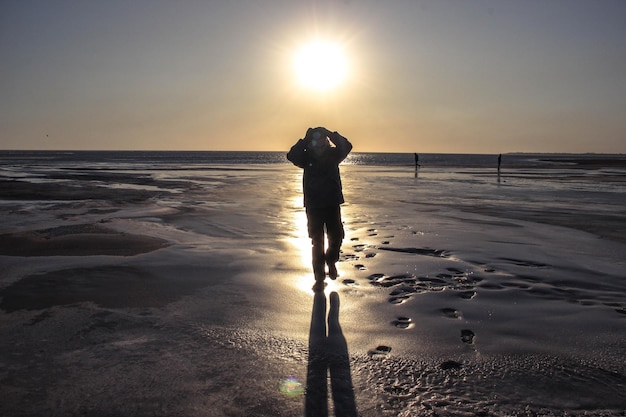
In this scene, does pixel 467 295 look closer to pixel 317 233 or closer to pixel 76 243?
pixel 317 233

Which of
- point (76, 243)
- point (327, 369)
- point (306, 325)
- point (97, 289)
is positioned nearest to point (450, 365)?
point (327, 369)

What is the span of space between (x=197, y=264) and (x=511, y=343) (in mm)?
4520

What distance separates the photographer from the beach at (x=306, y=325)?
9.87ft

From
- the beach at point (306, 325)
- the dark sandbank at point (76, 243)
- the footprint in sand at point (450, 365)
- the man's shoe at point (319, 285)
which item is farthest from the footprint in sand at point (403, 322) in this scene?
the dark sandbank at point (76, 243)

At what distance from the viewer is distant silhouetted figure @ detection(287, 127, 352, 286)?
5.91 m

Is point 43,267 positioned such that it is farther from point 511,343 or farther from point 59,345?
point 511,343

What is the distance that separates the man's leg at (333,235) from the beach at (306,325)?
0.70 ft

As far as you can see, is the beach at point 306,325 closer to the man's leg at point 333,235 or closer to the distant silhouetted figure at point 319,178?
the man's leg at point 333,235

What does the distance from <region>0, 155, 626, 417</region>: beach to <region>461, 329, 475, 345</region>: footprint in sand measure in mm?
24

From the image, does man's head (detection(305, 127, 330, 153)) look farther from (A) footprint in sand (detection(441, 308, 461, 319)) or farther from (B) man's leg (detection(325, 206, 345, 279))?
(A) footprint in sand (detection(441, 308, 461, 319))

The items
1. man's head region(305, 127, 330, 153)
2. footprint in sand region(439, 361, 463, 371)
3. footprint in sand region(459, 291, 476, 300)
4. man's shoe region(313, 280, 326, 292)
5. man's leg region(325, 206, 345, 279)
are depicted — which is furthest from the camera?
man's leg region(325, 206, 345, 279)

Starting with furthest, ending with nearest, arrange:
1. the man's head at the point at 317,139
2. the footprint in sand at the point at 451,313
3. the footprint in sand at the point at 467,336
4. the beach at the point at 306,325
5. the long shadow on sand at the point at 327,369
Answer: the man's head at the point at 317,139 < the footprint in sand at the point at 451,313 < the footprint in sand at the point at 467,336 < the beach at the point at 306,325 < the long shadow on sand at the point at 327,369

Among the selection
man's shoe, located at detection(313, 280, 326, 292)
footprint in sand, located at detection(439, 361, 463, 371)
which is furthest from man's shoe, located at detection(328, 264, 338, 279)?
footprint in sand, located at detection(439, 361, 463, 371)

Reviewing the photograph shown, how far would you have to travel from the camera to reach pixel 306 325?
445 centimetres
